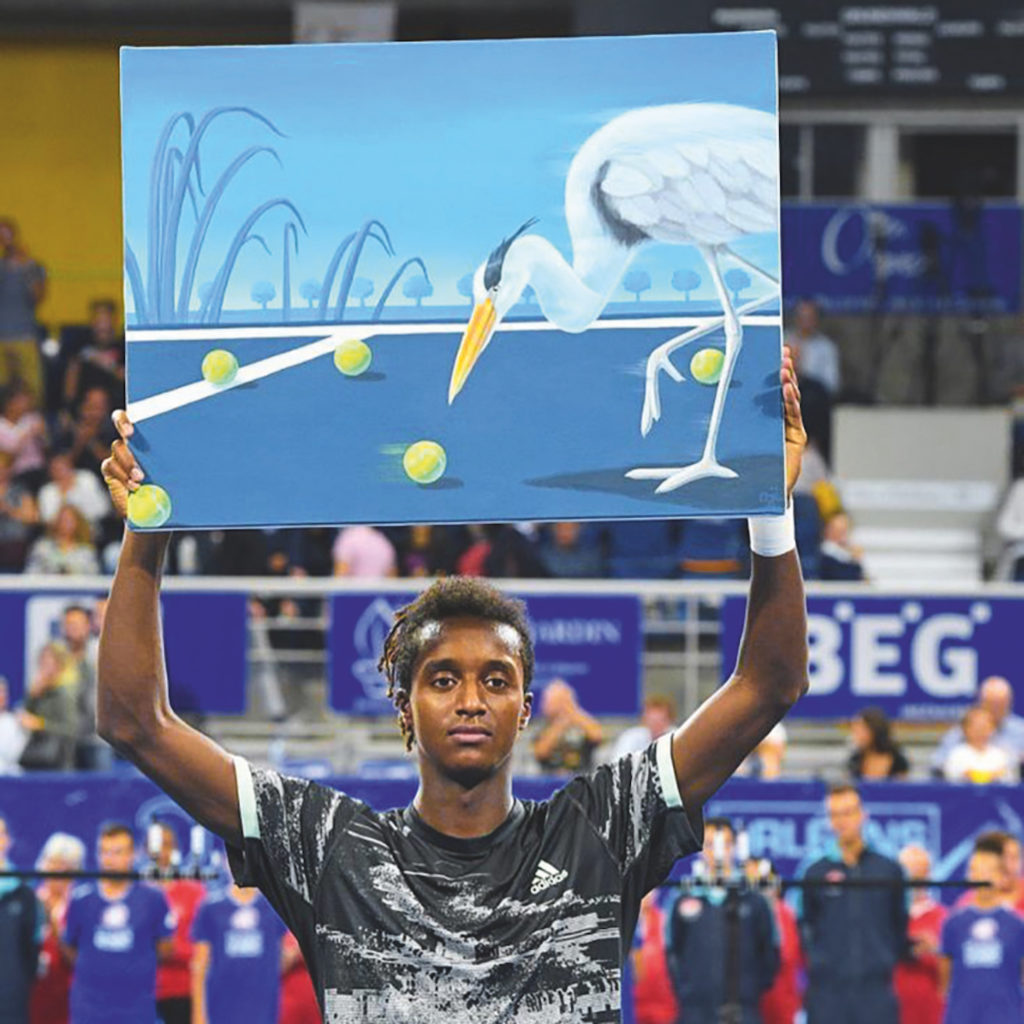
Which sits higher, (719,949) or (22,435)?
(22,435)

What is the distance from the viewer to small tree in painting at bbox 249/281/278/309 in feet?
12.1

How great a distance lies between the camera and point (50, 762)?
38.7 ft

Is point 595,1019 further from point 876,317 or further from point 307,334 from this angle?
point 876,317

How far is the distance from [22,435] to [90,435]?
64 cm

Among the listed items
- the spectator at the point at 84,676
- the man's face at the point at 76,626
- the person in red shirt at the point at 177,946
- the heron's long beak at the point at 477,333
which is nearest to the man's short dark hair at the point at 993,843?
the person in red shirt at the point at 177,946

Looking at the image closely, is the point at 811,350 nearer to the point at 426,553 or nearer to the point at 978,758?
the point at 426,553

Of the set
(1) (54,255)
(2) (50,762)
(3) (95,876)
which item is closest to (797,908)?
(3) (95,876)

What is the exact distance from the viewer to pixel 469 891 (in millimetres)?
3525

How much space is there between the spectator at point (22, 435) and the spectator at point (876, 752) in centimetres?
619

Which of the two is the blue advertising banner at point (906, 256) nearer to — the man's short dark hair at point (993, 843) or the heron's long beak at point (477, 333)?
the man's short dark hair at point (993, 843)

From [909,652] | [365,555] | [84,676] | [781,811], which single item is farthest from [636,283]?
[365,555]

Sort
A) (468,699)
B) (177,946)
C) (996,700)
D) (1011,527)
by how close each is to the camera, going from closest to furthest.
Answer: (468,699) → (177,946) → (996,700) → (1011,527)

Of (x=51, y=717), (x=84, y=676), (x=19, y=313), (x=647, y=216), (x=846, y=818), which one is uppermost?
(x=19, y=313)

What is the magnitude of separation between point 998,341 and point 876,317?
84 centimetres
